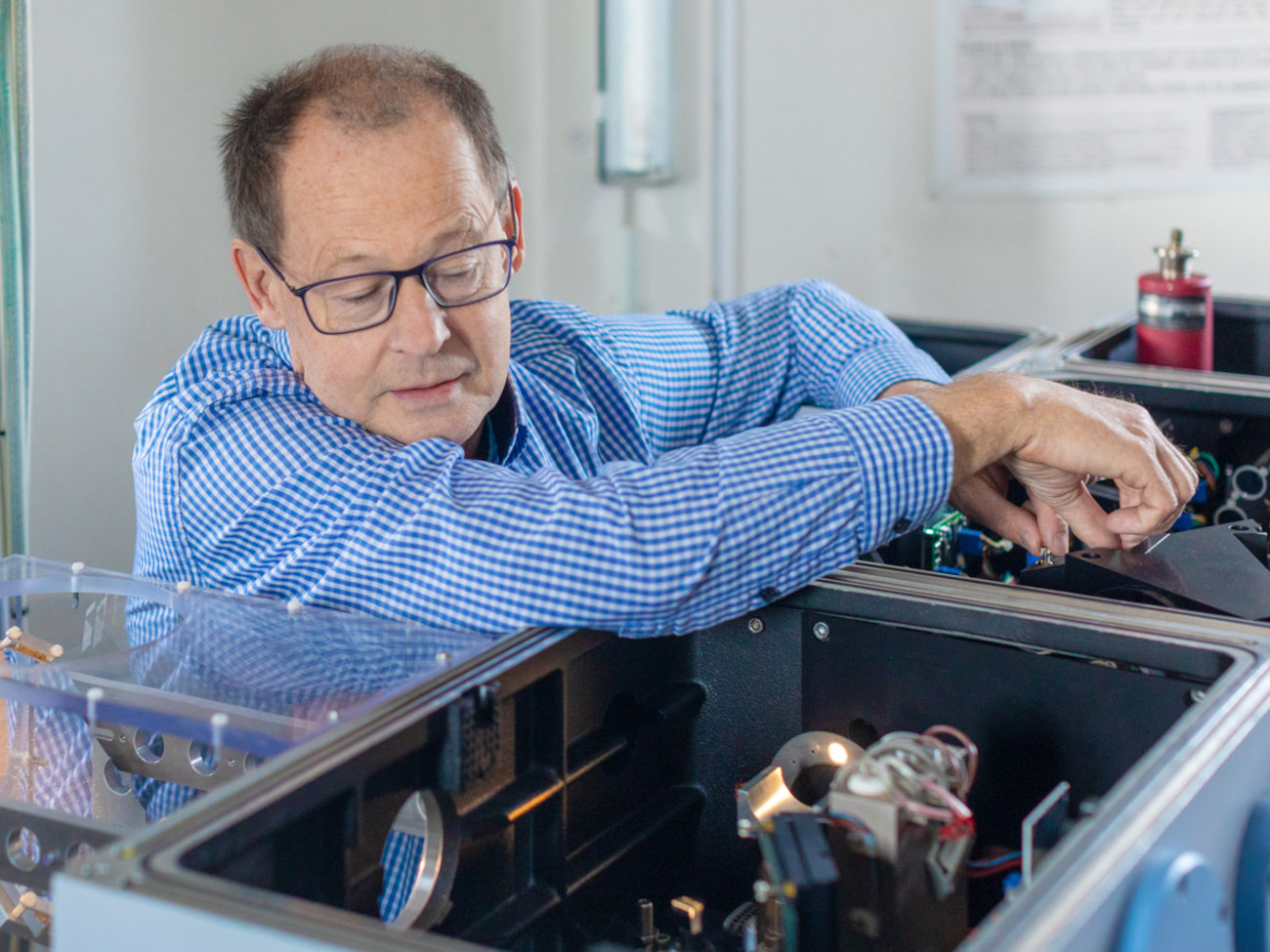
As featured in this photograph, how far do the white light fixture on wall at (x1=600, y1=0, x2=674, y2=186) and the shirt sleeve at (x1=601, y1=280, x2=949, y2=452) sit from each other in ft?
5.54

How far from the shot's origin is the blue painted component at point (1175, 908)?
61 cm

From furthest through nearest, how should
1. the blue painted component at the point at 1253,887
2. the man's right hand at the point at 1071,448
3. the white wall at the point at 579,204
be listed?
the white wall at the point at 579,204, the man's right hand at the point at 1071,448, the blue painted component at the point at 1253,887

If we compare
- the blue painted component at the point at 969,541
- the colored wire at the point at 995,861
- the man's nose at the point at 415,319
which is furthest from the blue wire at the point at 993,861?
the man's nose at the point at 415,319

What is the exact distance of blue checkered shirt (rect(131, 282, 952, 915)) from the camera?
0.86m

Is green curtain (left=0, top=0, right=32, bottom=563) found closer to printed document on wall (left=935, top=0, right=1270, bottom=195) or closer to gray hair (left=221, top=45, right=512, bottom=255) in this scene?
gray hair (left=221, top=45, right=512, bottom=255)

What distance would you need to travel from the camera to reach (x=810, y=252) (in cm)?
326

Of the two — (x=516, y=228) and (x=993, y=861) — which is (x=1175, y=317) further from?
(x=993, y=861)

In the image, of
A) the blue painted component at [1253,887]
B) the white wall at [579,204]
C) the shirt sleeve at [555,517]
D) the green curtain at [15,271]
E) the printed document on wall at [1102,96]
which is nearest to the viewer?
the blue painted component at [1253,887]

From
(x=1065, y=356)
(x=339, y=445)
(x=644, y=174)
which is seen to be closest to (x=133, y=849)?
(x=339, y=445)

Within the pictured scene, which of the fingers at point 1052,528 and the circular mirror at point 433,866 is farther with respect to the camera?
the fingers at point 1052,528

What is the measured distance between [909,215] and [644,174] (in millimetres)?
649

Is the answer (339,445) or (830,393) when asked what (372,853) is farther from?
(830,393)

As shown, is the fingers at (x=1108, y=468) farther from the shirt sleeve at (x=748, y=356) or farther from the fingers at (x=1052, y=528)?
the shirt sleeve at (x=748, y=356)

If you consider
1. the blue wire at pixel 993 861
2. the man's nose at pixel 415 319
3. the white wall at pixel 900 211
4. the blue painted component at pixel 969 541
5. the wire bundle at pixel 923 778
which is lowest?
the blue wire at pixel 993 861
